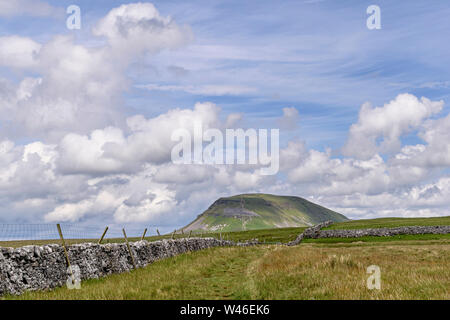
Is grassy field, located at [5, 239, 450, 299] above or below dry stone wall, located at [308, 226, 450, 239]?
above

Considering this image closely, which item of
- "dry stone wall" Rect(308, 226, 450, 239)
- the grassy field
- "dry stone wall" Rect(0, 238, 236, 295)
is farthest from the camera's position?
"dry stone wall" Rect(308, 226, 450, 239)

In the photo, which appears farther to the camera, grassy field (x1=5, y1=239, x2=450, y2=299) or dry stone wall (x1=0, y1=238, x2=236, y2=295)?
dry stone wall (x1=0, y1=238, x2=236, y2=295)

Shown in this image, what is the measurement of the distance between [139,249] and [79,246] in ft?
A: 23.3

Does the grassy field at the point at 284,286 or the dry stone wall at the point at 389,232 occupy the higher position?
the grassy field at the point at 284,286

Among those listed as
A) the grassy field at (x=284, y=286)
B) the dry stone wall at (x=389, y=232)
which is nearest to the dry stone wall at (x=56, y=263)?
the grassy field at (x=284, y=286)

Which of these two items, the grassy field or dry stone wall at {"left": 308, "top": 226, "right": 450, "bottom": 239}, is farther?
dry stone wall at {"left": 308, "top": 226, "right": 450, "bottom": 239}

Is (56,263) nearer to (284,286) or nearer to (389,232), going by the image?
(284,286)

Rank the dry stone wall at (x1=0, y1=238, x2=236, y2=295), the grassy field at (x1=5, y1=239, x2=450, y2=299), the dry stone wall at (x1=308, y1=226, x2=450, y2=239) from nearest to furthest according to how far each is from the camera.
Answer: the grassy field at (x1=5, y1=239, x2=450, y2=299) < the dry stone wall at (x1=0, y1=238, x2=236, y2=295) < the dry stone wall at (x1=308, y1=226, x2=450, y2=239)

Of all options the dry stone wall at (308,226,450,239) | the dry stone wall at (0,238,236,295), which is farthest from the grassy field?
the dry stone wall at (308,226,450,239)

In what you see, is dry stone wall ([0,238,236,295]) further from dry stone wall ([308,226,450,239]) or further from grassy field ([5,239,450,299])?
dry stone wall ([308,226,450,239])

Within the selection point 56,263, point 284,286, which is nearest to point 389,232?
point 284,286

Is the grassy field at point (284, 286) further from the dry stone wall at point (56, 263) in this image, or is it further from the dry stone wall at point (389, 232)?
the dry stone wall at point (389, 232)
